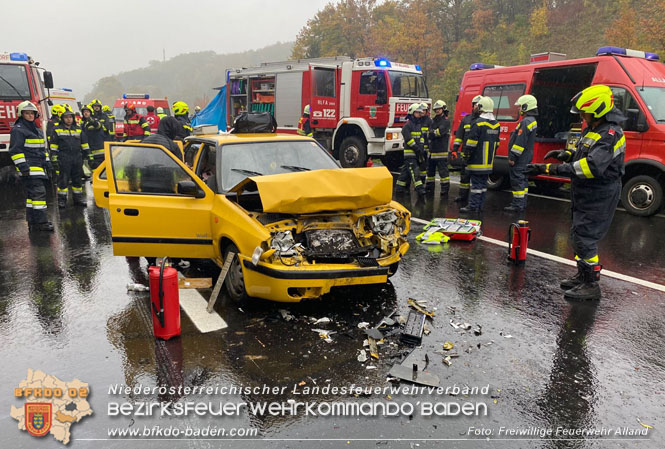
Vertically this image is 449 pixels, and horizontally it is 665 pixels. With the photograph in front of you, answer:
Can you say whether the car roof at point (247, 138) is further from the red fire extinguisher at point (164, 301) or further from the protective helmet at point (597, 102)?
the protective helmet at point (597, 102)

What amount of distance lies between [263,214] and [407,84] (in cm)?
983

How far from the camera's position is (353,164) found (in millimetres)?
13102

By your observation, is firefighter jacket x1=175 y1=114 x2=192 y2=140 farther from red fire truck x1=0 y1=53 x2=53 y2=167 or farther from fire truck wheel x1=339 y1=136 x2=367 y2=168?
fire truck wheel x1=339 y1=136 x2=367 y2=168

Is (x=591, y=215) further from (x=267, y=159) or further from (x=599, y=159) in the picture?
(x=267, y=159)

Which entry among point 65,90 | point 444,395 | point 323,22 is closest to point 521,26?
point 323,22

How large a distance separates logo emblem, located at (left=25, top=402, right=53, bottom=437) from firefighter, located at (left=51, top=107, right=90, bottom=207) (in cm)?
711

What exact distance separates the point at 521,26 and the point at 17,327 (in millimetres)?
27585

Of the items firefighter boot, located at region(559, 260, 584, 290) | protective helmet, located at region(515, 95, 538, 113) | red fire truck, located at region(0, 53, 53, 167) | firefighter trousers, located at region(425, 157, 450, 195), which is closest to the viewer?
firefighter boot, located at region(559, 260, 584, 290)

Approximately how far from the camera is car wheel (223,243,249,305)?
176 inches

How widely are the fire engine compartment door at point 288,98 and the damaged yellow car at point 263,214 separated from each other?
349 inches

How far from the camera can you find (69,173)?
926cm

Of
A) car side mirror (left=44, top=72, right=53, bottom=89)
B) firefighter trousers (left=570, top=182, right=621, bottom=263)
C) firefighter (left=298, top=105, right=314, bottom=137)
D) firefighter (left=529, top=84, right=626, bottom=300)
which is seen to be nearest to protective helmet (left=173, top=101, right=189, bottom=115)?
firefighter (left=298, top=105, right=314, bottom=137)

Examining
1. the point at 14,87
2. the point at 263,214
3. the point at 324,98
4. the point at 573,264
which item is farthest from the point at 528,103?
the point at 14,87

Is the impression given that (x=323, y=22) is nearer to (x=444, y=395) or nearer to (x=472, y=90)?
(x=472, y=90)
